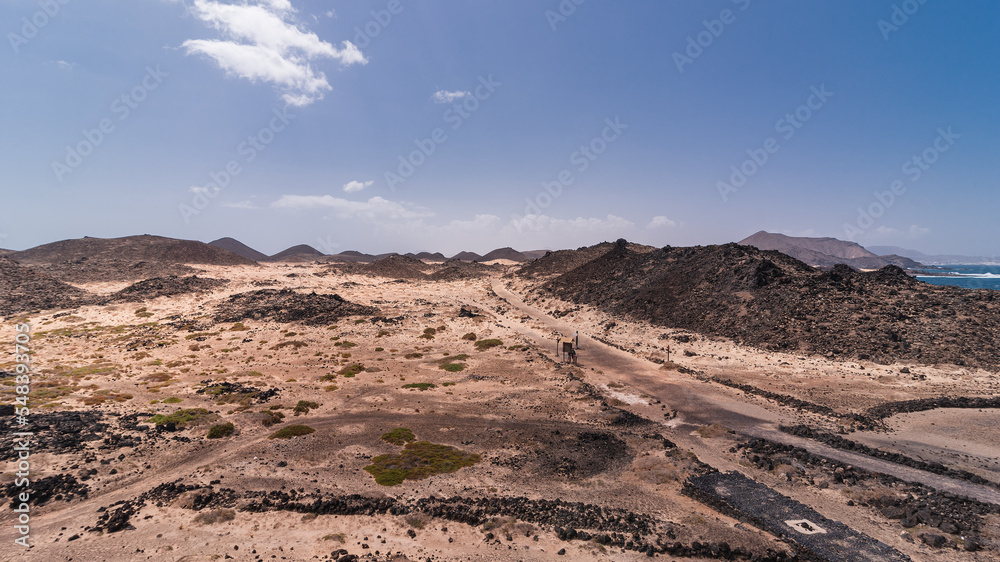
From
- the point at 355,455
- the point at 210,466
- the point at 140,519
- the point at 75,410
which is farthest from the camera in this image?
the point at 75,410

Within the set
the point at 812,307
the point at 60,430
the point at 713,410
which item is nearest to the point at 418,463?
the point at 60,430

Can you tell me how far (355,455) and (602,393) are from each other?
62.0 feet

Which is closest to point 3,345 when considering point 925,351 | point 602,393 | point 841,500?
point 602,393

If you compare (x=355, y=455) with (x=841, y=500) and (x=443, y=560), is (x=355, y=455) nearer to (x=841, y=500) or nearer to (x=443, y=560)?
(x=443, y=560)

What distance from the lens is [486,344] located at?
44938 mm

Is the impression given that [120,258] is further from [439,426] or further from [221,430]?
[439,426]

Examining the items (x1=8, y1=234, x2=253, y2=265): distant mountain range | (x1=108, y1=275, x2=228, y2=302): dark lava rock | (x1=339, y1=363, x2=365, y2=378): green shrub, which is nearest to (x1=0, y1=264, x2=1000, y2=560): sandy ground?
(x1=339, y1=363, x2=365, y2=378): green shrub

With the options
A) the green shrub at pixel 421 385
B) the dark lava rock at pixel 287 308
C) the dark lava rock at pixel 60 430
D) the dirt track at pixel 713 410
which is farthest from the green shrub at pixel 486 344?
the dark lava rock at pixel 60 430

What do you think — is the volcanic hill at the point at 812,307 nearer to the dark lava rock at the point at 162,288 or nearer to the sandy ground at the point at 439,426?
the sandy ground at the point at 439,426

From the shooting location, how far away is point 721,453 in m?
20.6

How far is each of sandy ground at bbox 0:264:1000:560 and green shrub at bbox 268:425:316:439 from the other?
0.51m

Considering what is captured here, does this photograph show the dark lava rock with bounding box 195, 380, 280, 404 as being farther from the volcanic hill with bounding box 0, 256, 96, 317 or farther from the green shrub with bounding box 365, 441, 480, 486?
the volcanic hill with bounding box 0, 256, 96, 317

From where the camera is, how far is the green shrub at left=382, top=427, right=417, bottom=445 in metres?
22.1

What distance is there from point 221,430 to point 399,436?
35.4 feet
